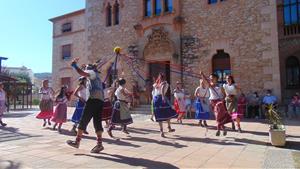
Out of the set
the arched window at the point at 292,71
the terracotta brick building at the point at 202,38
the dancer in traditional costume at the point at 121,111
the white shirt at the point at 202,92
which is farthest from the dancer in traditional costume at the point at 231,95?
the arched window at the point at 292,71

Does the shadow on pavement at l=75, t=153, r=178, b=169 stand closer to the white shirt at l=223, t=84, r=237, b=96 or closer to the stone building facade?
the white shirt at l=223, t=84, r=237, b=96

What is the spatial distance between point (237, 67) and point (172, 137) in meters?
7.94

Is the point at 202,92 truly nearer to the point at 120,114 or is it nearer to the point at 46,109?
the point at 120,114

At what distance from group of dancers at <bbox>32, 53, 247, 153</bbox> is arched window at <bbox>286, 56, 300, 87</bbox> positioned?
12.0 m

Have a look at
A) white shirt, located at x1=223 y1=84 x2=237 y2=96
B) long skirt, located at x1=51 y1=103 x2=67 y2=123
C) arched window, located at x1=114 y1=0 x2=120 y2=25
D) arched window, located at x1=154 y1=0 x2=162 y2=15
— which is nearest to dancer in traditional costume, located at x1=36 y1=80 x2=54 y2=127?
long skirt, located at x1=51 y1=103 x2=67 y2=123

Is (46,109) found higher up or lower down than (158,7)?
lower down

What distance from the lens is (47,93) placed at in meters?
11.4

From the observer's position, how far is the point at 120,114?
8406mm

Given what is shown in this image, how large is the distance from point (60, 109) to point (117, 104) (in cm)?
285

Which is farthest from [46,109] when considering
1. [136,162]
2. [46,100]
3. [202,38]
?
[202,38]

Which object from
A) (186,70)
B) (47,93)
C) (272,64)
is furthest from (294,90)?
(47,93)

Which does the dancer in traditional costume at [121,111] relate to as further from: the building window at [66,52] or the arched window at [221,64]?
the building window at [66,52]

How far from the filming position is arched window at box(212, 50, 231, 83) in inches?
603

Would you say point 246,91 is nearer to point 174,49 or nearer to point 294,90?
point 174,49
